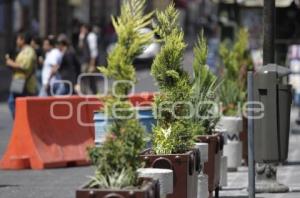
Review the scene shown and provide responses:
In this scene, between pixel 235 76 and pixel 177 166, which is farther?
pixel 235 76

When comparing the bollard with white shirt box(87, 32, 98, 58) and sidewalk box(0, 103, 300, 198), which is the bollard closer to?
sidewalk box(0, 103, 300, 198)

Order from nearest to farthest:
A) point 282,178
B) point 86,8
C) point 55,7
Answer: point 282,178 → point 55,7 → point 86,8

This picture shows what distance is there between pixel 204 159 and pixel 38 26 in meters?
43.9

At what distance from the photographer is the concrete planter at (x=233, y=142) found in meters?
15.9

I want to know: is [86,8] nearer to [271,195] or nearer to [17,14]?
[17,14]

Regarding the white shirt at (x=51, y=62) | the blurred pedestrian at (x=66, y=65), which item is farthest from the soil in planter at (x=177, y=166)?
the blurred pedestrian at (x=66, y=65)

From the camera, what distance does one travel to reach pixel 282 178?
15.3m

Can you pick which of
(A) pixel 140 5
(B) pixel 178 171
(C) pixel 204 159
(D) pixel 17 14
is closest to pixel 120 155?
(A) pixel 140 5

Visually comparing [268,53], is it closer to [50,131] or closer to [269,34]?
[269,34]

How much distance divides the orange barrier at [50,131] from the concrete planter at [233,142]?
3.87 feet

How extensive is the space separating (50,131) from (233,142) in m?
2.75

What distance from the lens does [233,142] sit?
16.0 metres

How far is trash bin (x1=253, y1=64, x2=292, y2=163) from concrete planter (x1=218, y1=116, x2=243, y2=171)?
392 centimetres

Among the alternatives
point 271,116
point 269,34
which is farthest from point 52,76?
point 271,116
